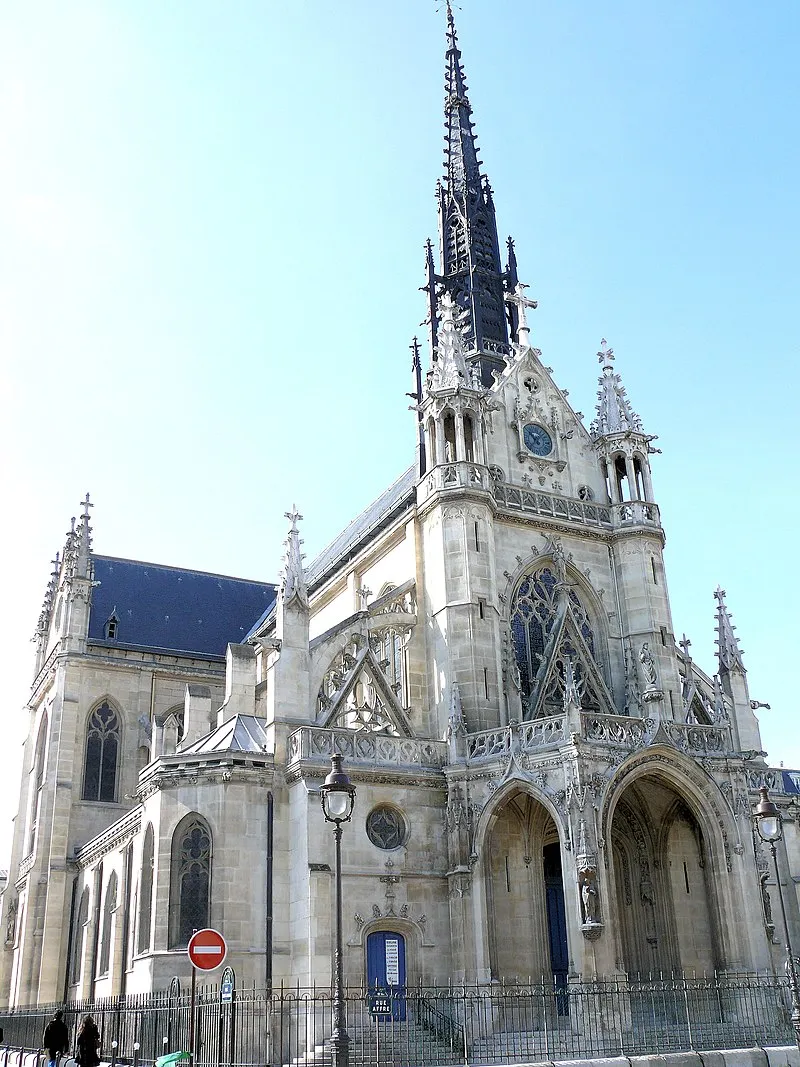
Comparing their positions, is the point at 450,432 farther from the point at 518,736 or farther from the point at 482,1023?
the point at 482,1023

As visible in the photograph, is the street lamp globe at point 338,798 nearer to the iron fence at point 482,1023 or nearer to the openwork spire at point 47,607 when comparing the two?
the iron fence at point 482,1023

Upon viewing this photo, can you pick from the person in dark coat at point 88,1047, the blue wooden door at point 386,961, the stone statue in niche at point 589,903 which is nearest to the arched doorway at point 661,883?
the stone statue in niche at point 589,903

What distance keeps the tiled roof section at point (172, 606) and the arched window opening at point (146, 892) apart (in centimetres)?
1661

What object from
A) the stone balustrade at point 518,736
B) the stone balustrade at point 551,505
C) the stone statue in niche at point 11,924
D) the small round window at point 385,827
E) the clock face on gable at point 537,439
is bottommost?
the stone statue in niche at point 11,924

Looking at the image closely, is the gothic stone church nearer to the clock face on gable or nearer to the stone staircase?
the clock face on gable

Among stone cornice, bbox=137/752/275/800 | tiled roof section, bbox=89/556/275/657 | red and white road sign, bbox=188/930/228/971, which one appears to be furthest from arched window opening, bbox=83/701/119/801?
red and white road sign, bbox=188/930/228/971

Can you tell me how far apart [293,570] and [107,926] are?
1209cm

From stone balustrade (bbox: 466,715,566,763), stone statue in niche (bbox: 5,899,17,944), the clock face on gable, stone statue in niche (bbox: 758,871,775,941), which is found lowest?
stone statue in niche (bbox: 758,871,775,941)

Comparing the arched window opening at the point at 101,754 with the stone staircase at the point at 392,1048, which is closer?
the stone staircase at the point at 392,1048

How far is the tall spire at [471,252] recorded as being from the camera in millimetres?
38938

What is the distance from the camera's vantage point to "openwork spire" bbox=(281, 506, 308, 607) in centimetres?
2888

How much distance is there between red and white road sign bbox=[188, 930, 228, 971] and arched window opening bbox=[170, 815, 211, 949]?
1266 cm

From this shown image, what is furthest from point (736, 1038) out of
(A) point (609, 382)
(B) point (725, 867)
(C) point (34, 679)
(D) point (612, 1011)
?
(C) point (34, 679)

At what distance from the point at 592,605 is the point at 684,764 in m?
7.15
